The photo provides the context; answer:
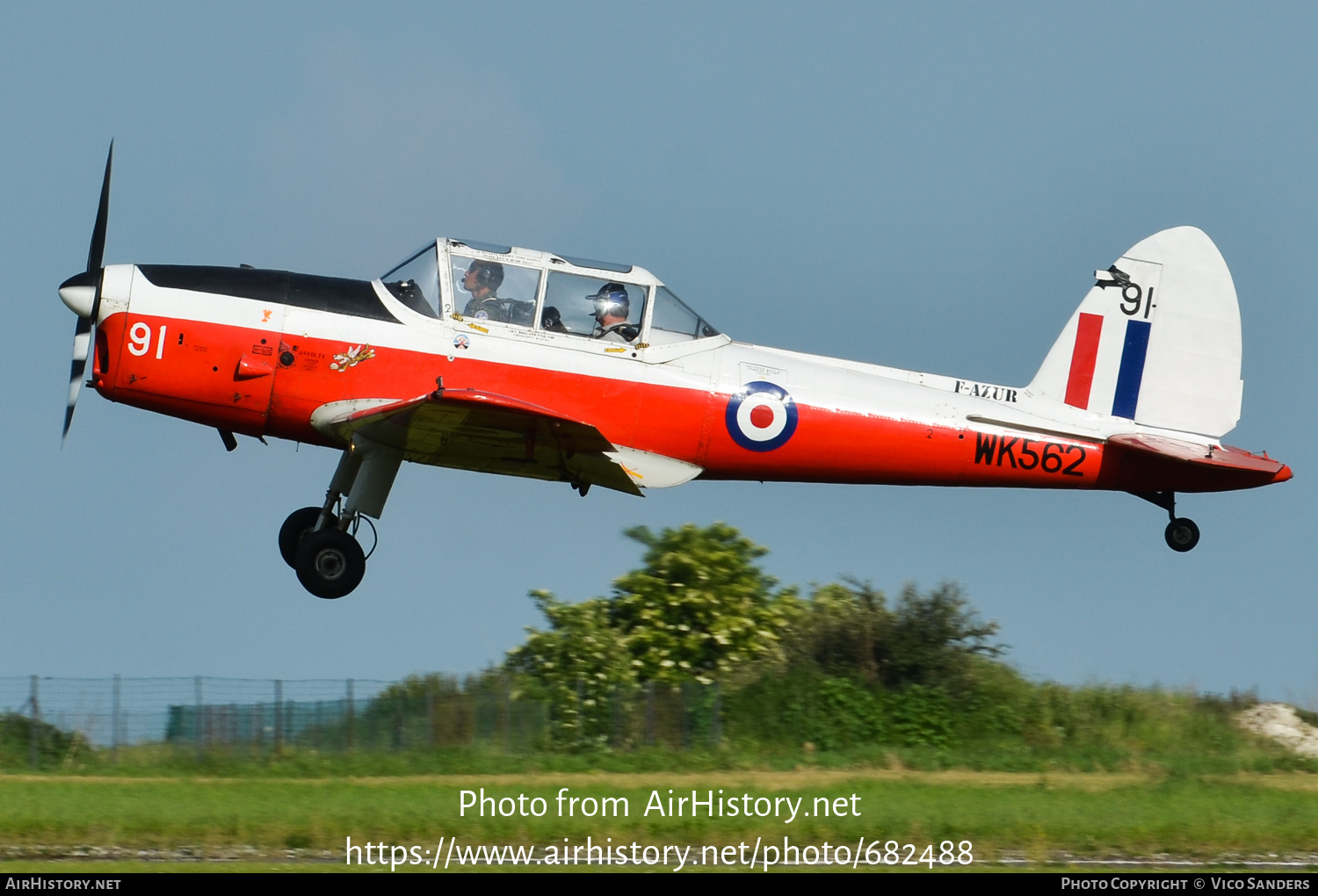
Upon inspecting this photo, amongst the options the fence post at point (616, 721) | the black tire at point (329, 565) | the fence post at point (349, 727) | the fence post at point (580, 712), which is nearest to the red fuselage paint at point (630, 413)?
the black tire at point (329, 565)

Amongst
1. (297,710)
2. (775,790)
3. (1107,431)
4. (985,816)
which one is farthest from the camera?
(297,710)

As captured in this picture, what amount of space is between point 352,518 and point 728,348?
3.18 meters

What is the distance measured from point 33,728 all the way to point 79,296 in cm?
459

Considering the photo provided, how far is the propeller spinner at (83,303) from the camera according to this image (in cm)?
1109

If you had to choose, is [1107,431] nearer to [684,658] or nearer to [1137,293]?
[1137,293]

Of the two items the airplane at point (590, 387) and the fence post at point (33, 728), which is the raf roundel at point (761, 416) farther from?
the fence post at point (33, 728)

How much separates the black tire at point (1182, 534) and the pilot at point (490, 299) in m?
5.67

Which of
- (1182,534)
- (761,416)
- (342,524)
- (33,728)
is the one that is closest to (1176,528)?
(1182,534)

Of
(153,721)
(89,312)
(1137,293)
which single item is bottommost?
(153,721)

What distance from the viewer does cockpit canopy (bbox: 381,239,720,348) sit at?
11.5 meters

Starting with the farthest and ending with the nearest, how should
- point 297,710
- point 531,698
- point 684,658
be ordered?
point 684,658 → point 531,698 → point 297,710

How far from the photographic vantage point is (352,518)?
1178cm

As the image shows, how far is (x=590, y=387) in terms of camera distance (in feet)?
38.3

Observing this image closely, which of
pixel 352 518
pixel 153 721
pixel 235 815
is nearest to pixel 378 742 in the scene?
pixel 153 721
